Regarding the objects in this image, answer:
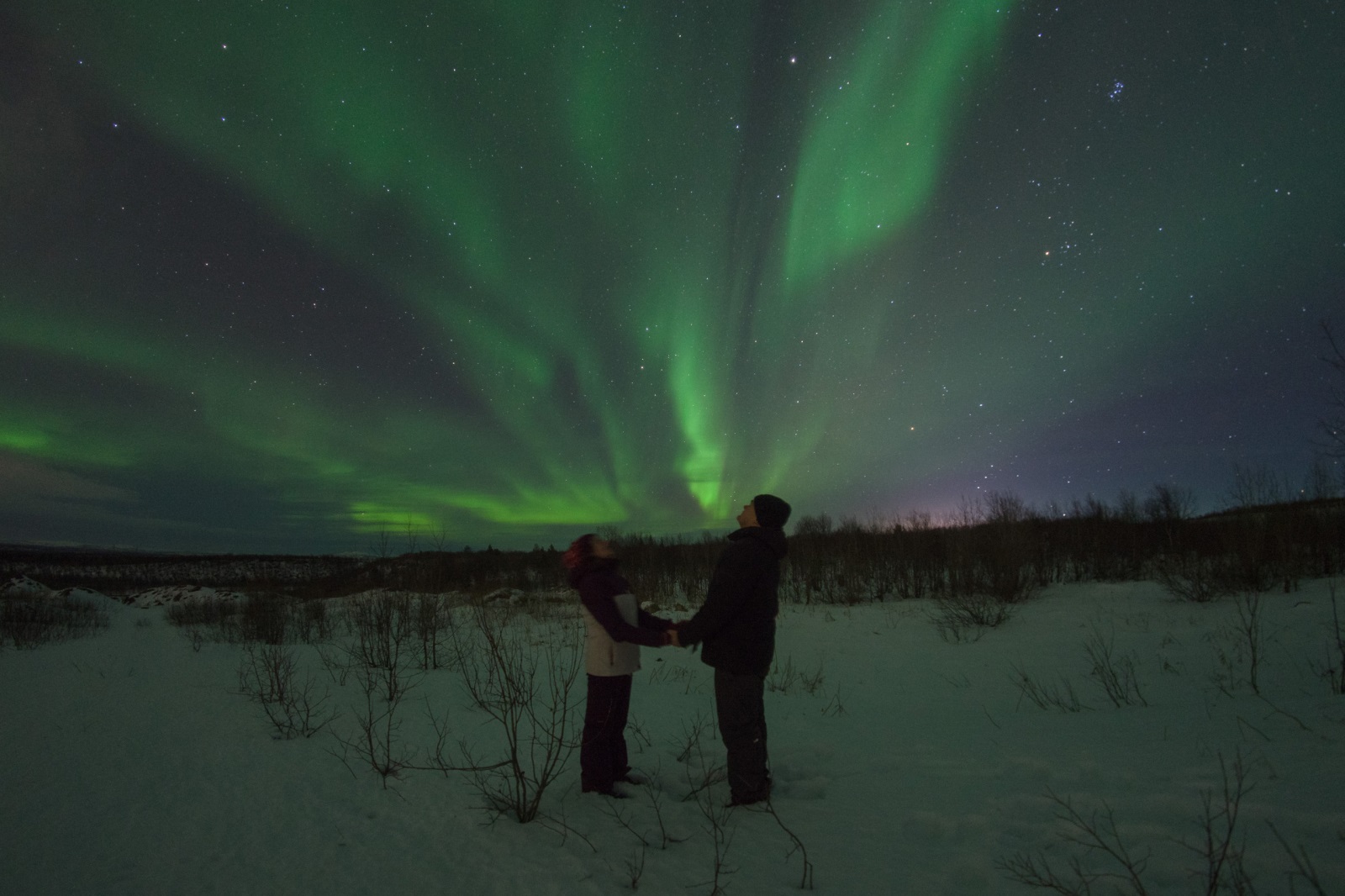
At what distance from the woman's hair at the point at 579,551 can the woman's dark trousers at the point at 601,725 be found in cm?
82

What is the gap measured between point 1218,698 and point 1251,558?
9114 millimetres

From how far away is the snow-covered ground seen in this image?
295 cm

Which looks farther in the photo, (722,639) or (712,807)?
(722,639)

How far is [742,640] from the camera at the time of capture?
390 cm

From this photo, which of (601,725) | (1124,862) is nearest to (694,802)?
(601,725)

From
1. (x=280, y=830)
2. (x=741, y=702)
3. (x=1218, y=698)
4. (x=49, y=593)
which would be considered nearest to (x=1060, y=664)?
(x=1218, y=698)

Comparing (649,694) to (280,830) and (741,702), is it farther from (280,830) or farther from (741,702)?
(280,830)

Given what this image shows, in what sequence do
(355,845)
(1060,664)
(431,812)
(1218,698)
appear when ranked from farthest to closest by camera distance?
(1060,664) → (1218,698) → (431,812) → (355,845)

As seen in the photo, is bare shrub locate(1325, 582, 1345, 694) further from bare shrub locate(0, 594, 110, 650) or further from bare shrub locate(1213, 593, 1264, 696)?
bare shrub locate(0, 594, 110, 650)

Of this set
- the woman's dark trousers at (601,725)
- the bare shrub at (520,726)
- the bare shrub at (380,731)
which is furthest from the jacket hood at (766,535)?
the bare shrub at (380,731)

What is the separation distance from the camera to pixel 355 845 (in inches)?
132

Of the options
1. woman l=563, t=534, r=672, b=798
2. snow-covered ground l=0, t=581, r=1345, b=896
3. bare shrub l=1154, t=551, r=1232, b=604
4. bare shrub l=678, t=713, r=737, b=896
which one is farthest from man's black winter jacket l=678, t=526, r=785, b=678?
bare shrub l=1154, t=551, r=1232, b=604

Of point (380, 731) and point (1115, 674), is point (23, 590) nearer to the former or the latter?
point (380, 731)

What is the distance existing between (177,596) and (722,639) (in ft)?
125
